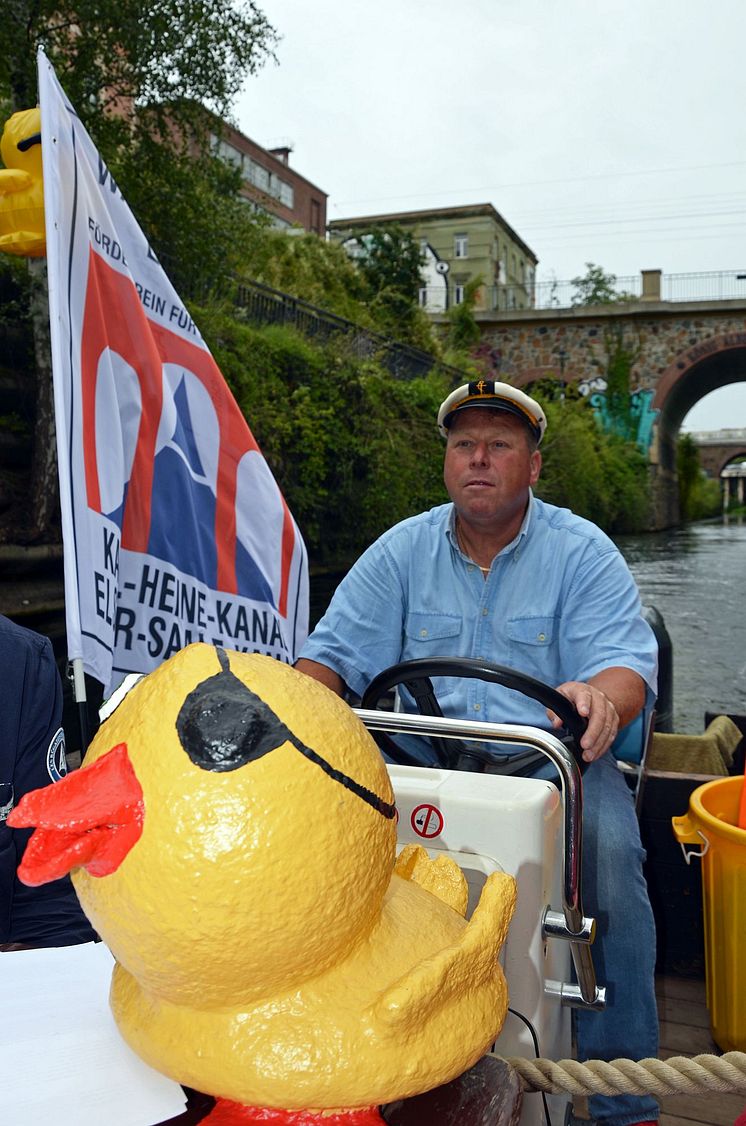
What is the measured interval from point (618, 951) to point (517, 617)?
33.6 inches

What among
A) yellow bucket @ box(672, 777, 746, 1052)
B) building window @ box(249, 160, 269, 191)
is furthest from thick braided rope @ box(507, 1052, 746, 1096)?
building window @ box(249, 160, 269, 191)

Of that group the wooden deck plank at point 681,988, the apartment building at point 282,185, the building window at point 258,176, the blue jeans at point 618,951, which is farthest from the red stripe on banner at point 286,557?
the building window at point 258,176

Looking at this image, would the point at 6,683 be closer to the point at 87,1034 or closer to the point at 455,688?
the point at 87,1034

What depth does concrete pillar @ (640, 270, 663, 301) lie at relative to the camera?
25812mm

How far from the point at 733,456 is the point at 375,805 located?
65.7 metres

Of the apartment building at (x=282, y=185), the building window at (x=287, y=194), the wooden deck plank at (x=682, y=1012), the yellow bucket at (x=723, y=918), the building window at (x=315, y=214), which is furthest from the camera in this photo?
the building window at (x=315, y=214)

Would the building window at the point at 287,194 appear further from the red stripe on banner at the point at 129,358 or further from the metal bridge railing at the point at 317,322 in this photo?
the red stripe on banner at the point at 129,358

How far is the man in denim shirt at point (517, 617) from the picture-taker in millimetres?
1914

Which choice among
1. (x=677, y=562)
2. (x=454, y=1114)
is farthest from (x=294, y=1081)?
(x=677, y=562)

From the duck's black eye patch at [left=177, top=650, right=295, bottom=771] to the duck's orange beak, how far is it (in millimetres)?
59

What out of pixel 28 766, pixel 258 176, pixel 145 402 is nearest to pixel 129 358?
pixel 145 402

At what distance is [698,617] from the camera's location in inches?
391

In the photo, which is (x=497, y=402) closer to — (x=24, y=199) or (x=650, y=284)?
(x=24, y=199)

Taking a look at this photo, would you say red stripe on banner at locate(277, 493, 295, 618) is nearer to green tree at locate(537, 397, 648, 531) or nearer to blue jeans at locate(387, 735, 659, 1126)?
blue jeans at locate(387, 735, 659, 1126)
